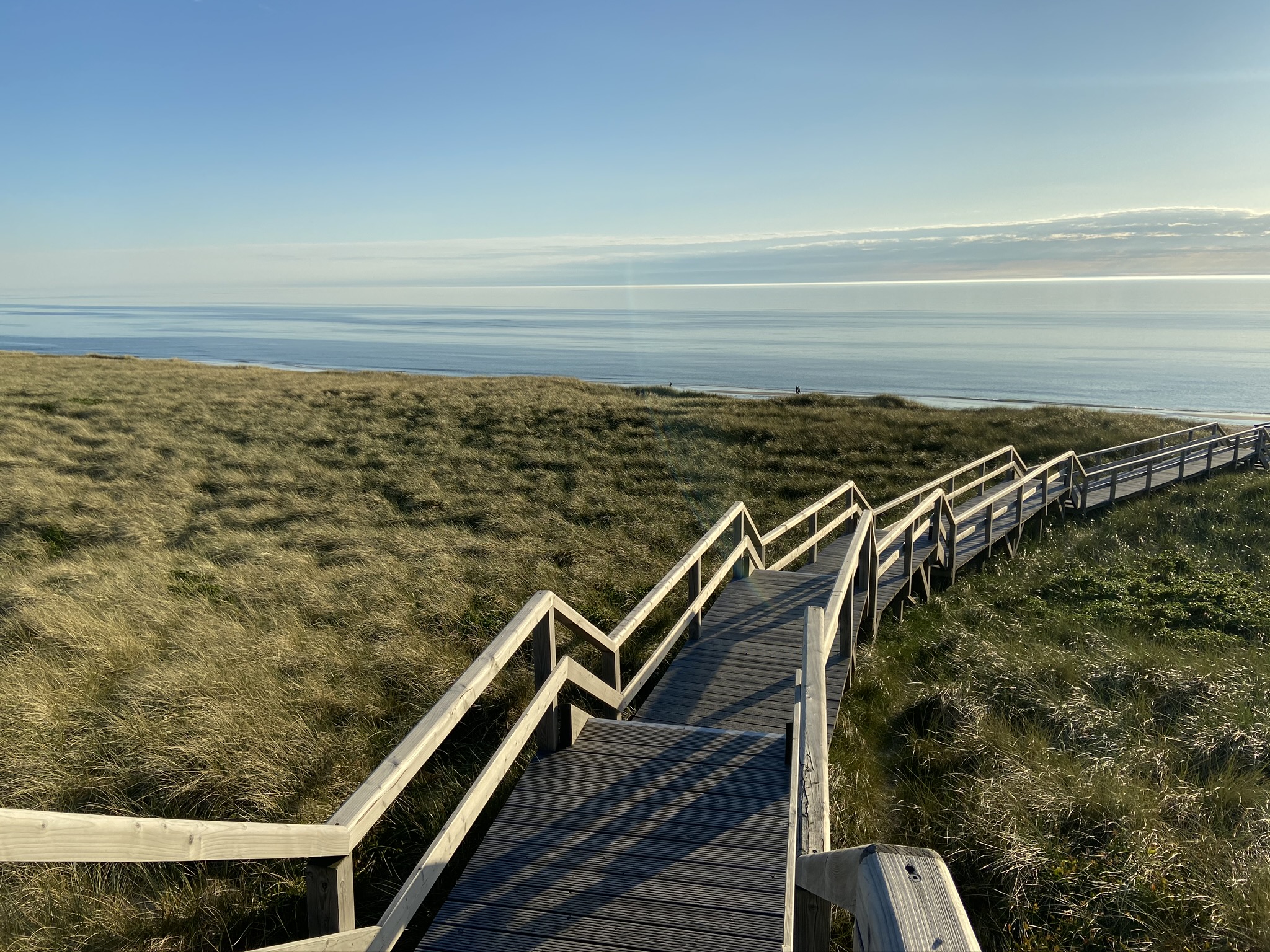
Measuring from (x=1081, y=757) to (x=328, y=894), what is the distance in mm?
5181

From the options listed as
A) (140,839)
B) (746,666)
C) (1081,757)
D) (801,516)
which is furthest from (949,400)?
(140,839)

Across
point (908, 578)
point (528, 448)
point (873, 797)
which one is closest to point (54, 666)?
point (873, 797)

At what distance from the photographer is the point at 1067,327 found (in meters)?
196

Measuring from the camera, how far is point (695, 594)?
7758mm

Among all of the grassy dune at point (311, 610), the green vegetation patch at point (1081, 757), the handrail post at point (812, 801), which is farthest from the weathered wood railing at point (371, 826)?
the green vegetation patch at point (1081, 757)

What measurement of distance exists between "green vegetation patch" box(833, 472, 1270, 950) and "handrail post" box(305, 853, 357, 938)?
303 centimetres

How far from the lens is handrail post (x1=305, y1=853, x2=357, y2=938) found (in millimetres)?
2945

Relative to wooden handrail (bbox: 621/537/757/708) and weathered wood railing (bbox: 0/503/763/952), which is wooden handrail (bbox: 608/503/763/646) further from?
wooden handrail (bbox: 621/537/757/708)

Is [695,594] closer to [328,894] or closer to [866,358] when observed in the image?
[328,894]

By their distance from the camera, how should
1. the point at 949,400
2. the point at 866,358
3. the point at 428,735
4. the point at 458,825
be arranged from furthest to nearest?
1. the point at 866,358
2. the point at 949,400
3. the point at 458,825
4. the point at 428,735

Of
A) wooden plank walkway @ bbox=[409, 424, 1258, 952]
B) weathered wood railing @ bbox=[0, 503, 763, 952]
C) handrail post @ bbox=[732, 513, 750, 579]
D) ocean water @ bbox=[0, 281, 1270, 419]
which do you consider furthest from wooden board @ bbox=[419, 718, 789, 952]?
ocean water @ bbox=[0, 281, 1270, 419]

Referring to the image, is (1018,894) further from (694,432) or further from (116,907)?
(694,432)

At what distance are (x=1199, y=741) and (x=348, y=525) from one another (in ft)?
36.6

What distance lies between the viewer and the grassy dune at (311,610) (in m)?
4.78
